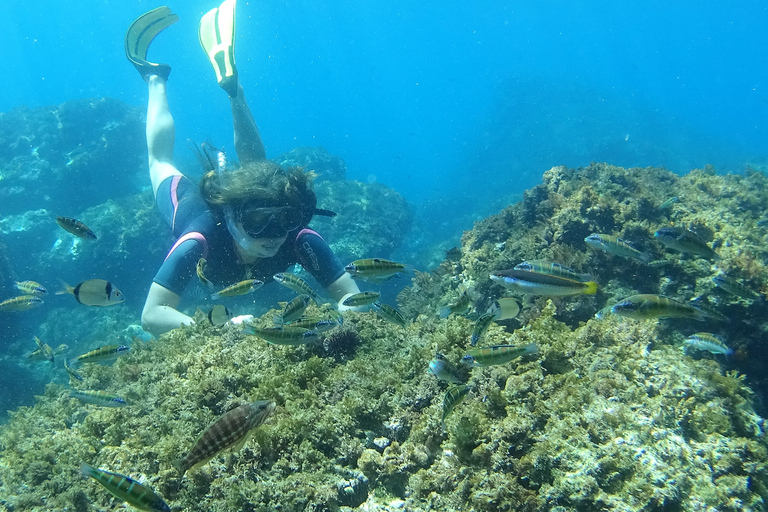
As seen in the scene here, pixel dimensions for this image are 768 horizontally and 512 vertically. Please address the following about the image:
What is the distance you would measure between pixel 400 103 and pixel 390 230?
494 ft

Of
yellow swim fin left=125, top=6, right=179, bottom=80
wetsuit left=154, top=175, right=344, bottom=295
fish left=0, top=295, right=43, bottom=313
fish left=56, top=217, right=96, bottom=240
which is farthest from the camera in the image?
yellow swim fin left=125, top=6, right=179, bottom=80

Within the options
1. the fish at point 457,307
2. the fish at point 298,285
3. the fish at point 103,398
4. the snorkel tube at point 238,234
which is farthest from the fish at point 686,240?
the fish at point 103,398

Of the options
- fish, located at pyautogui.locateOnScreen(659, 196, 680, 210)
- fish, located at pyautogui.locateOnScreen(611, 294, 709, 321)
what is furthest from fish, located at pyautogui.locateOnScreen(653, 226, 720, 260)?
fish, located at pyautogui.locateOnScreen(659, 196, 680, 210)

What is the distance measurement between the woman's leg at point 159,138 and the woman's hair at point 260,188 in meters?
3.79

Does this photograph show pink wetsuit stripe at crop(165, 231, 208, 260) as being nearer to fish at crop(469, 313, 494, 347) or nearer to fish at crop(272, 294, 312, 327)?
fish at crop(272, 294, 312, 327)

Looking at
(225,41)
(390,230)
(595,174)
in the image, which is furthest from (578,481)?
(390,230)

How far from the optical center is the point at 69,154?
17.8 metres

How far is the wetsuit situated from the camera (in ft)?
18.8

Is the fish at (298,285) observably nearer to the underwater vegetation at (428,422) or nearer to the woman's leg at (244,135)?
the underwater vegetation at (428,422)

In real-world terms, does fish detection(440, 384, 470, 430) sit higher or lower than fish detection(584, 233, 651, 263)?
lower

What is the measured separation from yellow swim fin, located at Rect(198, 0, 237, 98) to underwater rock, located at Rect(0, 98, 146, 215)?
11480 mm

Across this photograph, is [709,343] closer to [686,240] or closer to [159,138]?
[686,240]

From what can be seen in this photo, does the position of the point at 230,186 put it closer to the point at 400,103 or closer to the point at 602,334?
the point at 602,334

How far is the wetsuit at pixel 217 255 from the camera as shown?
572cm
